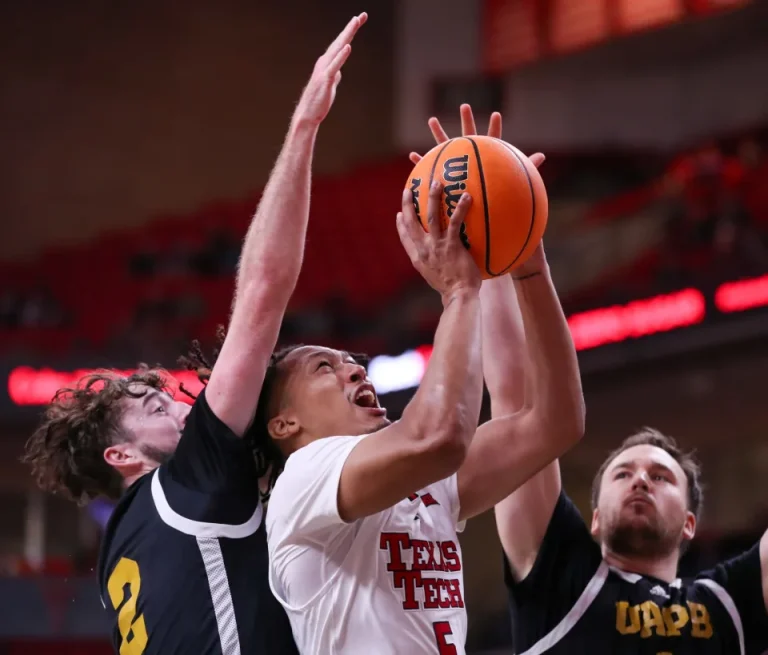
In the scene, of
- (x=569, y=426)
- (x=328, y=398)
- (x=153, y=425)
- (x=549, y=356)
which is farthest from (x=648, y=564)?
(x=153, y=425)

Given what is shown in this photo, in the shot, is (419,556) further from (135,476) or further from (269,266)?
(135,476)

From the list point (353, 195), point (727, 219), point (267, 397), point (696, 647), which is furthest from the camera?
point (353, 195)

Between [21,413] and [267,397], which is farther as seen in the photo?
[21,413]

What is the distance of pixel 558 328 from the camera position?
2.88 metres

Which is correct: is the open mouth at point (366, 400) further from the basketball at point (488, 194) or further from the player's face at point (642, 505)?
the player's face at point (642, 505)

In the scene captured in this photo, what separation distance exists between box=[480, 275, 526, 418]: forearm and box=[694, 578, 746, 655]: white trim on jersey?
0.91m

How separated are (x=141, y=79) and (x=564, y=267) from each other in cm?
755

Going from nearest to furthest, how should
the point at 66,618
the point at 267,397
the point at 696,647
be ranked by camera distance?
1. the point at 267,397
2. the point at 696,647
3. the point at 66,618

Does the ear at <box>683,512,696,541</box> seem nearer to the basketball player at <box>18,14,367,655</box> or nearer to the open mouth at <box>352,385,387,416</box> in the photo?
the open mouth at <box>352,385,387,416</box>

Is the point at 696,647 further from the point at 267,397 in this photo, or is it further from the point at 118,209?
the point at 118,209

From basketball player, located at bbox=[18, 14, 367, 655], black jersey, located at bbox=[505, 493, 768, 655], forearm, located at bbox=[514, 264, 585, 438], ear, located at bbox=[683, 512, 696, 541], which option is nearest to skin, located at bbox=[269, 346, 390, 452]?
basketball player, located at bbox=[18, 14, 367, 655]

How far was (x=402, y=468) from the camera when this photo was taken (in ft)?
7.67

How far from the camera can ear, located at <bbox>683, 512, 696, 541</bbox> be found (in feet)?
12.2

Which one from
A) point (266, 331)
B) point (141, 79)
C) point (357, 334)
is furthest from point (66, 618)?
point (141, 79)
